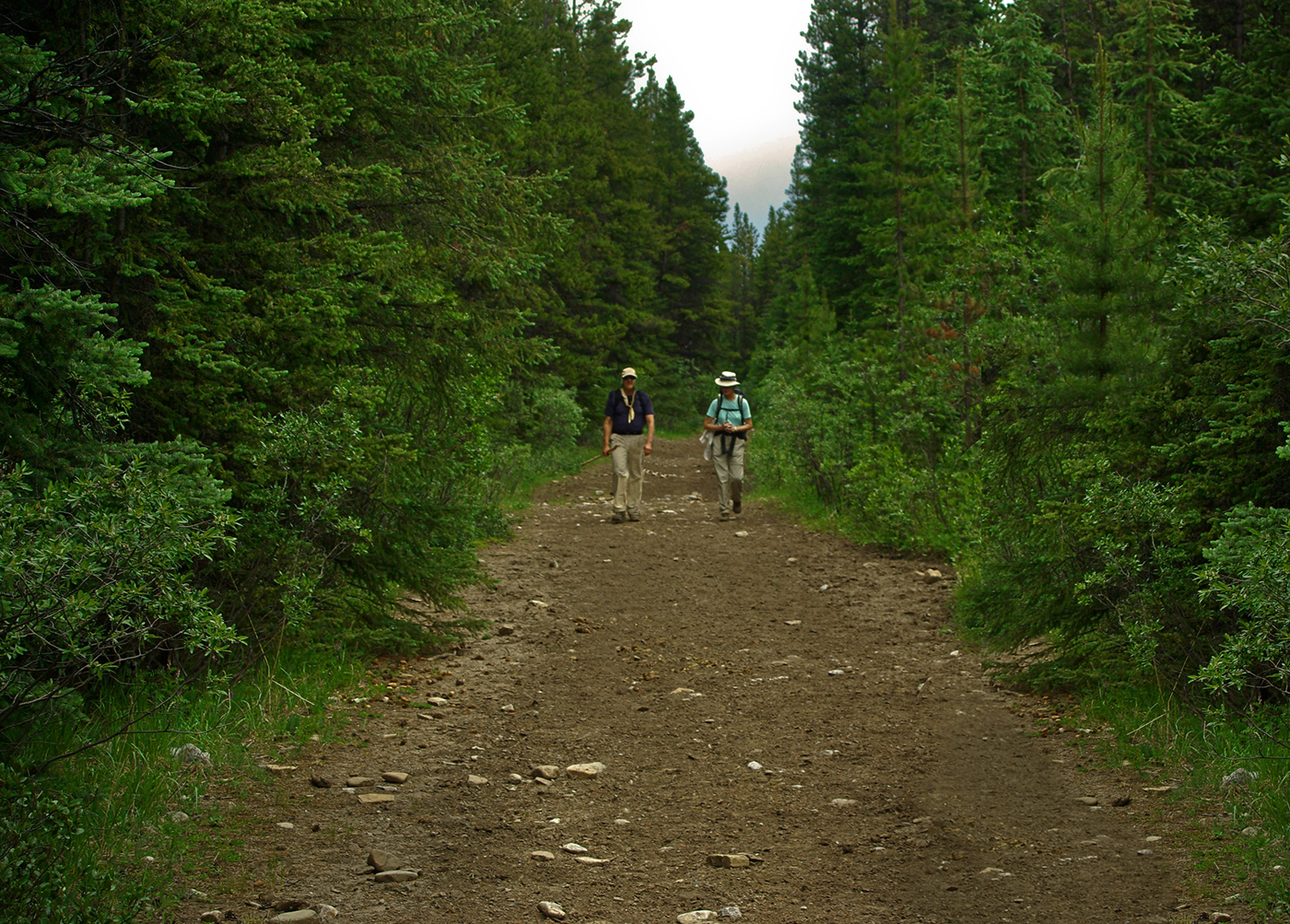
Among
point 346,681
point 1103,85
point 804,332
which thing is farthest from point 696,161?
point 346,681

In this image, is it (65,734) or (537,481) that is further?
(537,481)

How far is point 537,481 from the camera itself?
21.9m

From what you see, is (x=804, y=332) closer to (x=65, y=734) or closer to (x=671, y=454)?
(x=671, y=454)

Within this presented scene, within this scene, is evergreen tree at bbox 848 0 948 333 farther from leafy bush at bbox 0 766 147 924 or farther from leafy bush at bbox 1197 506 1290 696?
leafy bush at bbox 0 766 147 924

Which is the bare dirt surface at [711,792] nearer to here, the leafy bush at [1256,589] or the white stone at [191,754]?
the white stone at [191,754]

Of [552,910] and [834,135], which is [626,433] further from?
[834,135]

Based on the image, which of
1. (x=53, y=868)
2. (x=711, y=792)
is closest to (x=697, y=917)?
(x=711, y=792)

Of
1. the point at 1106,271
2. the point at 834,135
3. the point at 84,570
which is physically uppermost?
the point at 834,135

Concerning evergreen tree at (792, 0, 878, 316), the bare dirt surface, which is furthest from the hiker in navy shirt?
evergreen tree at (792, 0, 878, 316)

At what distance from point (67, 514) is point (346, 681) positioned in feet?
9.81

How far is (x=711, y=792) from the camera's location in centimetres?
518

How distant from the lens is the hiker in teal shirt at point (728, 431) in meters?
15.6

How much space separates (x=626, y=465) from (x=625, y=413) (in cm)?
88

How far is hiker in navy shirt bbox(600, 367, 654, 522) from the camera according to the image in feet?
49.9
